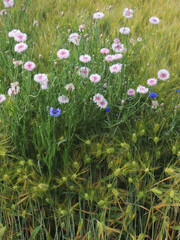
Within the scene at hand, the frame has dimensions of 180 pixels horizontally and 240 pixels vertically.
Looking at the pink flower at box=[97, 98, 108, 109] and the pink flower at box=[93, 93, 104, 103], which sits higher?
the pink flower at box=[93, 93, 104, 103]

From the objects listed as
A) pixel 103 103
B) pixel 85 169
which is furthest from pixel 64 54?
pixel 85 169

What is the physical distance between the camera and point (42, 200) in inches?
49.0

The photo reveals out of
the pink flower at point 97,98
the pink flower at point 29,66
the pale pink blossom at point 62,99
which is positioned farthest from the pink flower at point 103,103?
the pink flower at point 29,66

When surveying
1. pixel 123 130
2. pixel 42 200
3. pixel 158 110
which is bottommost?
pixel 42 200

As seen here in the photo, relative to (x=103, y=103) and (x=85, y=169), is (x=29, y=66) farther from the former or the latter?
(x=85, y=169)

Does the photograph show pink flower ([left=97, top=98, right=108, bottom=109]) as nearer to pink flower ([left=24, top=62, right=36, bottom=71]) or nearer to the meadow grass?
the meadow grass

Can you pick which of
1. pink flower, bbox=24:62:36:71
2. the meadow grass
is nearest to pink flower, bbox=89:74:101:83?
the meadow grass

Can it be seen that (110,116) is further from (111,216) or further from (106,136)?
(111,216)

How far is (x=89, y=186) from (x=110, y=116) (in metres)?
0.45

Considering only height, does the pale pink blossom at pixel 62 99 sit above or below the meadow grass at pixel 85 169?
above

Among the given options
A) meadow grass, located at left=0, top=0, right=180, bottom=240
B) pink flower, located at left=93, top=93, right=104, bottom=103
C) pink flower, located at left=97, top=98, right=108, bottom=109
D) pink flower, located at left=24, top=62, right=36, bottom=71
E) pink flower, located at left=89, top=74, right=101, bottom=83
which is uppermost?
pink flower, located at left=24, top=62, right=36, bottom=71

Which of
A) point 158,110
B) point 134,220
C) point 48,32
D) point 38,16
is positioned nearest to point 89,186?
point 134,220

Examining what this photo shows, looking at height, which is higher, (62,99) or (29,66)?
(29,66)

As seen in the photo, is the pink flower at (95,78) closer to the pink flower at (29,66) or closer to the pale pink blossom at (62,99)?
the pale pink blossom at (62,99)
